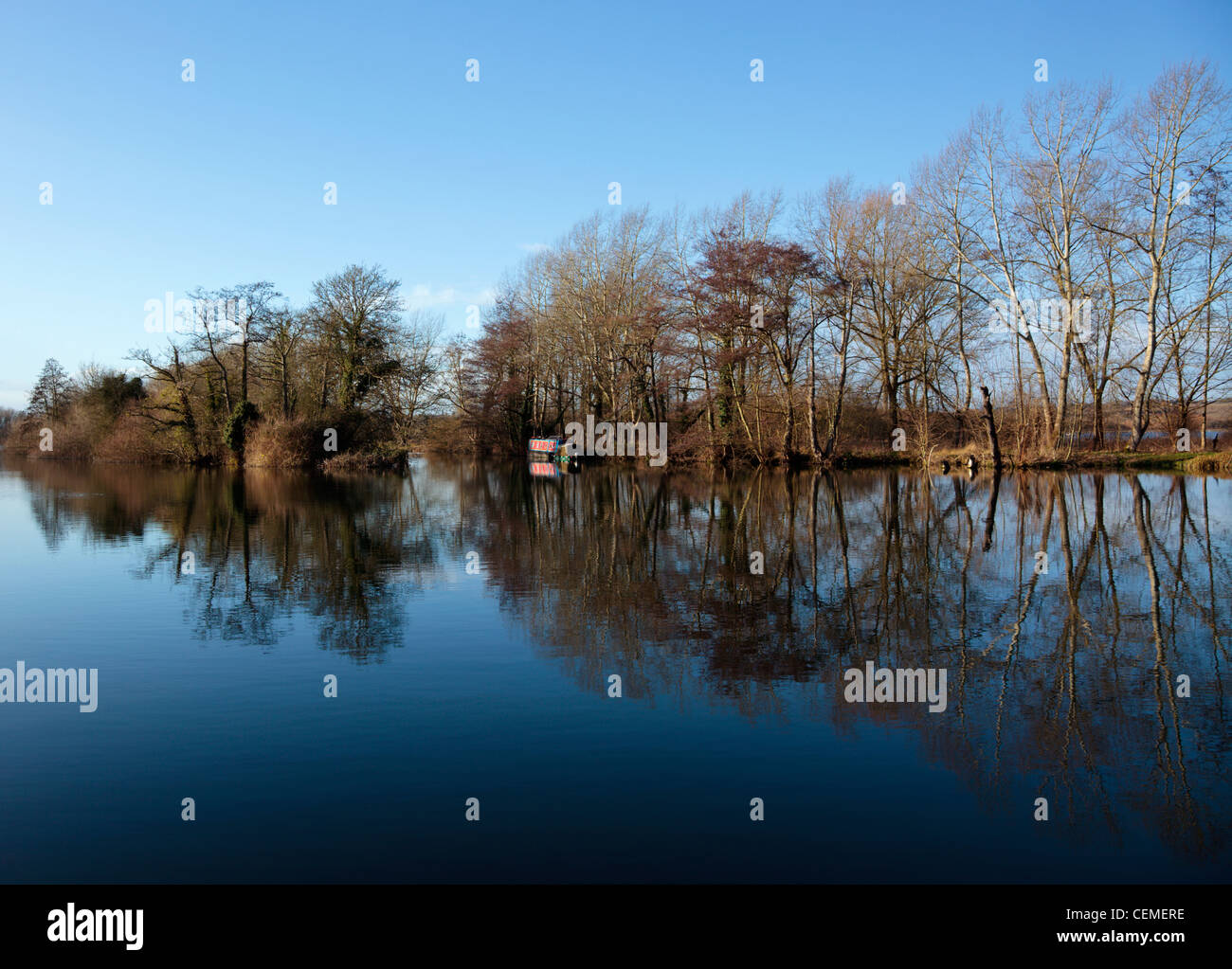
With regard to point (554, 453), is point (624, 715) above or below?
below

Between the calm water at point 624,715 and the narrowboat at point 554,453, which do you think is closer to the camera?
the calm water at point 624,715

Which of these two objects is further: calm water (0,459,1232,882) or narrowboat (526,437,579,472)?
narrowboat (526,437,579,472)

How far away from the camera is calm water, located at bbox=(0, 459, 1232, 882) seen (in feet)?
13.5

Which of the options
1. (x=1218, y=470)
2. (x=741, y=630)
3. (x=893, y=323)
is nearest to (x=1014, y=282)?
(x=893, y=323)

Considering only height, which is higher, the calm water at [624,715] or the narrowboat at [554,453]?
the narrowboat at [554,453]

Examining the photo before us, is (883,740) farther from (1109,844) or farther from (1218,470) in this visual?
(1218,470)

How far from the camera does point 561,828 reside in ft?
14.0

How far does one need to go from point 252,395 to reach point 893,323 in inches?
1373

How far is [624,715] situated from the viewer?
595 cm

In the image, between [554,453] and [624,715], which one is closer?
[624,715]

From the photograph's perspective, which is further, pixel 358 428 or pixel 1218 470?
pixel 358 428

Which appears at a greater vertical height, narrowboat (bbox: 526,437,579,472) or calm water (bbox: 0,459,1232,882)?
narrowboat (bbox: 526,437,579,472)

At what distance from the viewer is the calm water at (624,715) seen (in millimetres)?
4109
